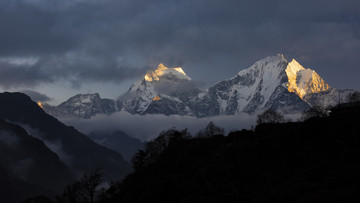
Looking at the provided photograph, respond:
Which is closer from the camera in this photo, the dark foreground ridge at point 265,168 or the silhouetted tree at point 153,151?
the dark foreground ridge at point 265,168

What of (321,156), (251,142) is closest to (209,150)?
(251,142)

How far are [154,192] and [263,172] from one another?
27.5 metres

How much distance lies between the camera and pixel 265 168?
99.6 metres

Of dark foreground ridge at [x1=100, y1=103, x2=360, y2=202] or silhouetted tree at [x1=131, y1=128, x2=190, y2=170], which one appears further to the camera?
silhouetted tree at [x1=131, y1=128, x2=190, y2=170]

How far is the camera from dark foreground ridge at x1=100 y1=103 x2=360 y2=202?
75062mm

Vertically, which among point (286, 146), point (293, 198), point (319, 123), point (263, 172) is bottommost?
point (293, 198)

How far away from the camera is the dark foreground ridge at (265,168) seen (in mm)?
75062

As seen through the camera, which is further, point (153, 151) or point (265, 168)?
point (153, 151)

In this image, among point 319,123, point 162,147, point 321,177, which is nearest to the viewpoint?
point 321,177

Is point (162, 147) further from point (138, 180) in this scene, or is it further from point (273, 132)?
point (273, 132)

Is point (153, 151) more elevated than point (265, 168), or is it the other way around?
point (153, 151)

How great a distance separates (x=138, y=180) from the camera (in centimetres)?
12800

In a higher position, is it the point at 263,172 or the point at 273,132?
the point at 273,132

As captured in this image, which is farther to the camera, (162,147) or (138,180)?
(162,147)
